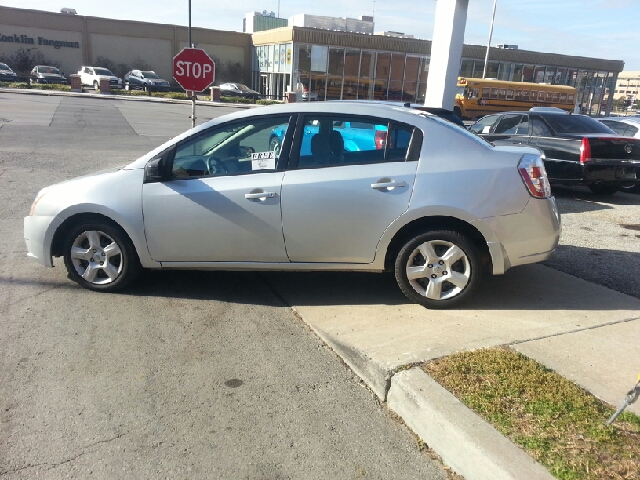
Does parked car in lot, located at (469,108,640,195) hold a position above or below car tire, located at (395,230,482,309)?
above

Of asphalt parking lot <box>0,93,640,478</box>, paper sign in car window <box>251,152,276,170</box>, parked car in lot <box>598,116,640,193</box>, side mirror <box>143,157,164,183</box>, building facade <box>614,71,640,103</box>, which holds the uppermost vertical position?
building facade <box>614,71,640,103</box>

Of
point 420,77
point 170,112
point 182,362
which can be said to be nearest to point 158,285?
point 182,362

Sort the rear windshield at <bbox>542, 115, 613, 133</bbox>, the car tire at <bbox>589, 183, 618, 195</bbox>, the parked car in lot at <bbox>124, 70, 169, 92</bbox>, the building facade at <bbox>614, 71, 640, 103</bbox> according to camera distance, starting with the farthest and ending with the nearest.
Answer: the building facade at <bbox>614, 71, 640, 103</bbox>, the parked car in lot at <bbox>124, 70, 169, 92</bbox>, the car tire at <bbox>589, 183, 618, 195</bbox>, the rear windshield at <bbox>542, 115, 613, 133</bbox>

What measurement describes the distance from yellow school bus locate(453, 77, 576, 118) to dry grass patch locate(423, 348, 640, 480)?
95.3 feet

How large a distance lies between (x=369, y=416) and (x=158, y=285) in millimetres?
2768

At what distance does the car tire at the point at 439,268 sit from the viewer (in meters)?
4.45

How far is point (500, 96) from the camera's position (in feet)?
108

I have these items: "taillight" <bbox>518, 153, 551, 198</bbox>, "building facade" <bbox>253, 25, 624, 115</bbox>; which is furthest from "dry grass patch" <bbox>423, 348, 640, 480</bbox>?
"building facade" <bbox>253, 25, 624, 115</bbox>

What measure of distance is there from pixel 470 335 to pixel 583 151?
6332mm

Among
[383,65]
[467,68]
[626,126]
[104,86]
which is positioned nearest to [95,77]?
[104,86]

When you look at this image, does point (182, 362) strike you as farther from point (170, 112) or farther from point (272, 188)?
point (170, 112)

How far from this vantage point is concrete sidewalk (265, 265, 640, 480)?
2.89m

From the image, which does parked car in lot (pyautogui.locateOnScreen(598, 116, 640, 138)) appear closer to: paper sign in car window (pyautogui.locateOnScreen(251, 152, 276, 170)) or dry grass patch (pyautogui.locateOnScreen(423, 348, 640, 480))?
paper sign in car window (pyautogui.locateOnScreen(251, 152, 276, 170))

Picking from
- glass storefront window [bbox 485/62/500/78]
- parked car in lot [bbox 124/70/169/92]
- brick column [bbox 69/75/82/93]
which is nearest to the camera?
brick column [bbox 69/75/82/93]
